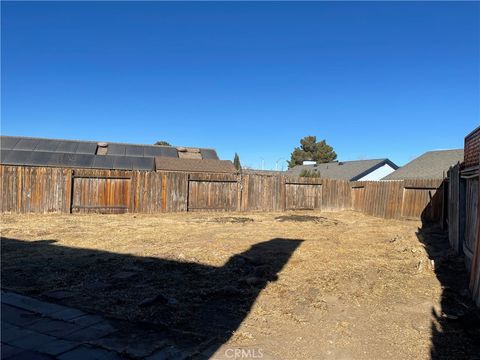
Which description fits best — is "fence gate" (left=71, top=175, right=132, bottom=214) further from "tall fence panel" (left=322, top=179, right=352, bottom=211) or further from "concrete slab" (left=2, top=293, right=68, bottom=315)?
"concrete slab" (left=2, top=293, right=68, bottom=315)

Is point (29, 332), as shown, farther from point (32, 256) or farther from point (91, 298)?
point (32, 256)

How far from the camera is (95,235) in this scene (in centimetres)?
959

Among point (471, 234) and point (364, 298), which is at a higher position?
point (471, 234)

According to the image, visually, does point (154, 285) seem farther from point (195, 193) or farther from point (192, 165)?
point (192, 165)

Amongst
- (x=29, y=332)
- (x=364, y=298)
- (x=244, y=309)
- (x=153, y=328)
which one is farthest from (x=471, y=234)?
(x=29, y=332)

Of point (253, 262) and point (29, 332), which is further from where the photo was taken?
point (253, 262)

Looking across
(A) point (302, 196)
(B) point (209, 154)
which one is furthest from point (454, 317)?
(B) point (209, 154)

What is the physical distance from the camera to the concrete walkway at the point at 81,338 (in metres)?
3.05

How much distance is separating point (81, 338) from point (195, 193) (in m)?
13.6

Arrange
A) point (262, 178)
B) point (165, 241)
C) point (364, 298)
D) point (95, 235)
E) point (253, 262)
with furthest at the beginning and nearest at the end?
point (262, 178) < point (95, 235) < point (165, 241) < point (253, 262) < point (364, 298)

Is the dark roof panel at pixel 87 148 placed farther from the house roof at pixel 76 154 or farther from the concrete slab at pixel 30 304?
the concrete slab at pixel 30 304

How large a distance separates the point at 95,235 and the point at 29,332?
637 centimetres

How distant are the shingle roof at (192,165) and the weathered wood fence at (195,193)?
7.52m

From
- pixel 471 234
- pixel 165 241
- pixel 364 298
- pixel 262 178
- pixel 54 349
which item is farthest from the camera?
pixel 262 178
